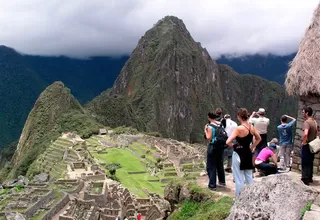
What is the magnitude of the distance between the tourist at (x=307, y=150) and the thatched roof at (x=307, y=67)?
1.10 meters

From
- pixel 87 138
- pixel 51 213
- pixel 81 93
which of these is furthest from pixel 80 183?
pixel 81 93

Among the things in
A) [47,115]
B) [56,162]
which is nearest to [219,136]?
[56,162]

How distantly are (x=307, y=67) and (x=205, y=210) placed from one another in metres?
4.02

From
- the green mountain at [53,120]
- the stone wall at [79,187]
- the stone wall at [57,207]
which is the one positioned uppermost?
the green mountain at [53,120]

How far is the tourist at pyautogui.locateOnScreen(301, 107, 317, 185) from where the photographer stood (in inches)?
297

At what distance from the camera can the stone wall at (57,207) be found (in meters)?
19.3

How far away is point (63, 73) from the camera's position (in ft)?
497

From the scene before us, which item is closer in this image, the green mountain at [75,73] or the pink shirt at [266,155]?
the pink shirt at [266,155]

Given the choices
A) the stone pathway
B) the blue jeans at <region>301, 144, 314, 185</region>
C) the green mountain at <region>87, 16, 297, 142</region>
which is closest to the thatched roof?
the blue jeans at <region>301, 144, 314, 185</region>

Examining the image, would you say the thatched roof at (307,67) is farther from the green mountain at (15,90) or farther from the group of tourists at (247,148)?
the green mountain at (15,90)

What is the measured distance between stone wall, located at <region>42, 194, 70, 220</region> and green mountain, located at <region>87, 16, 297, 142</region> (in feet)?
241

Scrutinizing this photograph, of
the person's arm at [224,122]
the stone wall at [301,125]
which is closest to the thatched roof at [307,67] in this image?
the stone wall at [301,125]

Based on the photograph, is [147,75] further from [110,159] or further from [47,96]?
[110,159]

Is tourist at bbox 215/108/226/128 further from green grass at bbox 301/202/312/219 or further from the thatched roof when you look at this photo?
green grass at bbox 301/202/312/219
